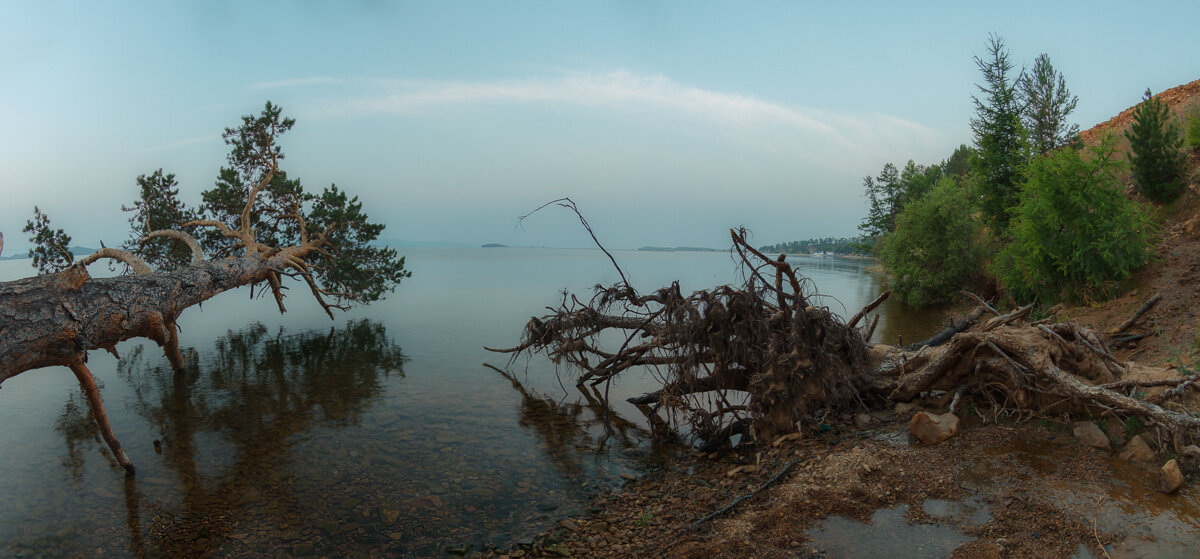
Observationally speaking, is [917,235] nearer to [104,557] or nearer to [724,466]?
[724,466]

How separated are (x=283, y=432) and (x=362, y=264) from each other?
12.3 meters

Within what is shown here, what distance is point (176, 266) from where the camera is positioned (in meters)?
18.2

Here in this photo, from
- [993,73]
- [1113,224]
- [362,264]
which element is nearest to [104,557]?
[362,264]

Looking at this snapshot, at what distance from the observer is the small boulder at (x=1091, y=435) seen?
21.1 feet

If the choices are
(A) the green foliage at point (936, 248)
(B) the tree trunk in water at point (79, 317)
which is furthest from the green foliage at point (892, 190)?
(B) the tree trunk in water at point (79, 317)

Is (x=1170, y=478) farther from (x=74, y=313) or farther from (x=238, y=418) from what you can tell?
(x=238, y=418)

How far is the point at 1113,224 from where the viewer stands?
43.4 ft

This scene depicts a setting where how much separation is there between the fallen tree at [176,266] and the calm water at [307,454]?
3.75 ft

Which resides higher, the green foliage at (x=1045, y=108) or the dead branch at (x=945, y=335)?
the green foliage at (x=1045, y=108)

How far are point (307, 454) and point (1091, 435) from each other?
11.0 m

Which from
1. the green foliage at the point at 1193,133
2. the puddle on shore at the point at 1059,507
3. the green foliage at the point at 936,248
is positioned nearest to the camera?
the puddle on shore at the point at 1059,507

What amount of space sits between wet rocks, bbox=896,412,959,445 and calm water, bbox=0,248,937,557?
9.88 feet

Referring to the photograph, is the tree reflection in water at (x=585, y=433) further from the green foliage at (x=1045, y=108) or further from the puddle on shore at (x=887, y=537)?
the green foliage at (x=1045, y=108)

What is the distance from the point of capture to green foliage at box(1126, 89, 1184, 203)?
1522 cm
